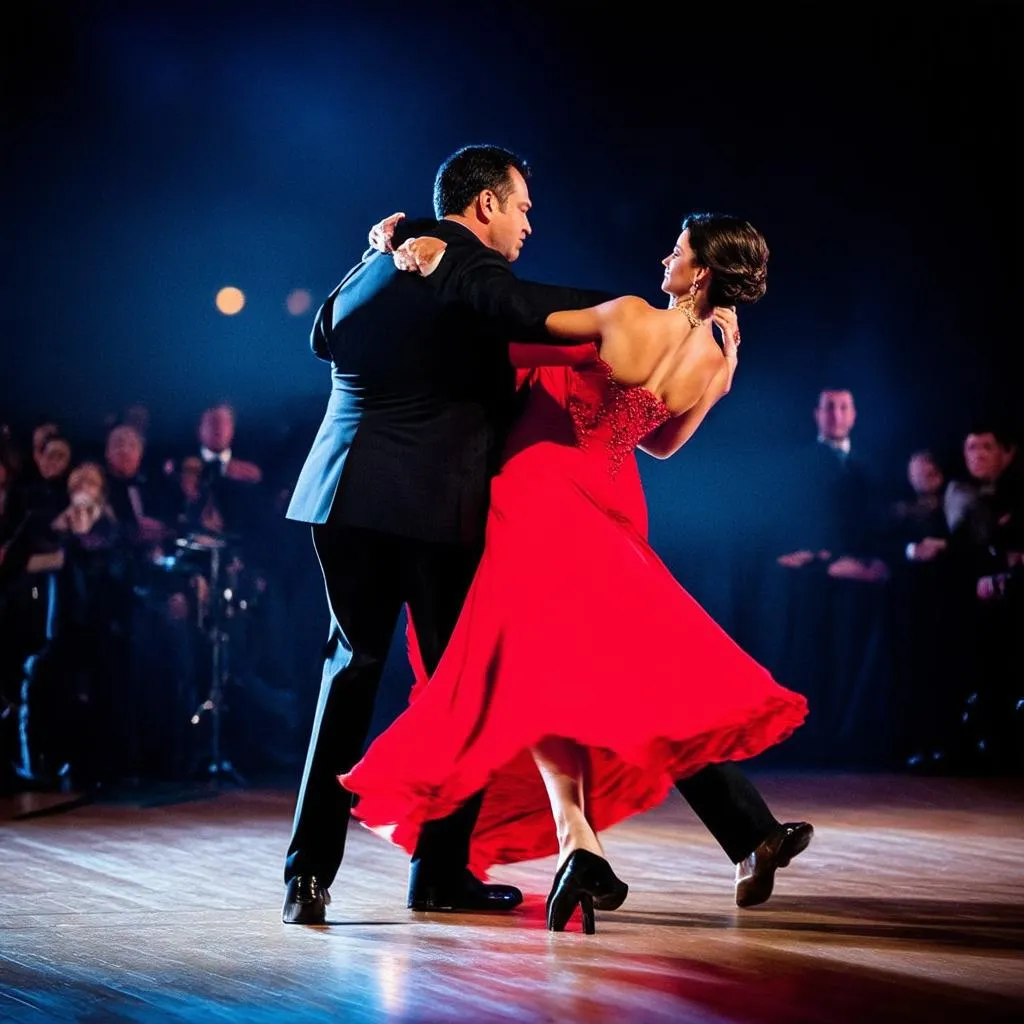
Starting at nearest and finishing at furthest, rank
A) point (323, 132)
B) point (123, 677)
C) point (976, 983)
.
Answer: point (976, 983), point (123, 677), point (323, 132)

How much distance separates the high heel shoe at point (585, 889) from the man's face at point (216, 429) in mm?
4440

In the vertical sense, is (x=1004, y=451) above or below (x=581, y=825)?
above

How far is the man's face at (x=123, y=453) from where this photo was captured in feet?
21.2

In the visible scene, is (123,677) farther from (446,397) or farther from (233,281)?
(446,397)

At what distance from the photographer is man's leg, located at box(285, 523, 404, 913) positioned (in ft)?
9.67

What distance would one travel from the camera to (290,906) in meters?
2.86

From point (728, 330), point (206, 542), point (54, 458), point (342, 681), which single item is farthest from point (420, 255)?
point (54, 458)

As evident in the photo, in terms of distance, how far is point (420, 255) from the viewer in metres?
2.89

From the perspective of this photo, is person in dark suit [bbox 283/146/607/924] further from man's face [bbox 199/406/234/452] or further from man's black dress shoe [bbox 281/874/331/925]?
man's face [bbox 199/406/234/452]

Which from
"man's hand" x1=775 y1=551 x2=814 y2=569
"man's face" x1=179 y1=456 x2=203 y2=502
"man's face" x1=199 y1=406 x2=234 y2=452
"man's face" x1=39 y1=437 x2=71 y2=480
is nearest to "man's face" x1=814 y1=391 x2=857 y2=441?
"man's hand" x1=775 y1=551 x2=814 y2=569

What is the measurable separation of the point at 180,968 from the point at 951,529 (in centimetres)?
491

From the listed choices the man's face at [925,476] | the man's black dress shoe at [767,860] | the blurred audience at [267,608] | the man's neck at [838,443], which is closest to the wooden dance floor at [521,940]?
the man's black dress shoe at [767,860]

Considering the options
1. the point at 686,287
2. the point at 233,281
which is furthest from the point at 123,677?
the point at 686,287

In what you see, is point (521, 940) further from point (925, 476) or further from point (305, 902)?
point (925, 476)
